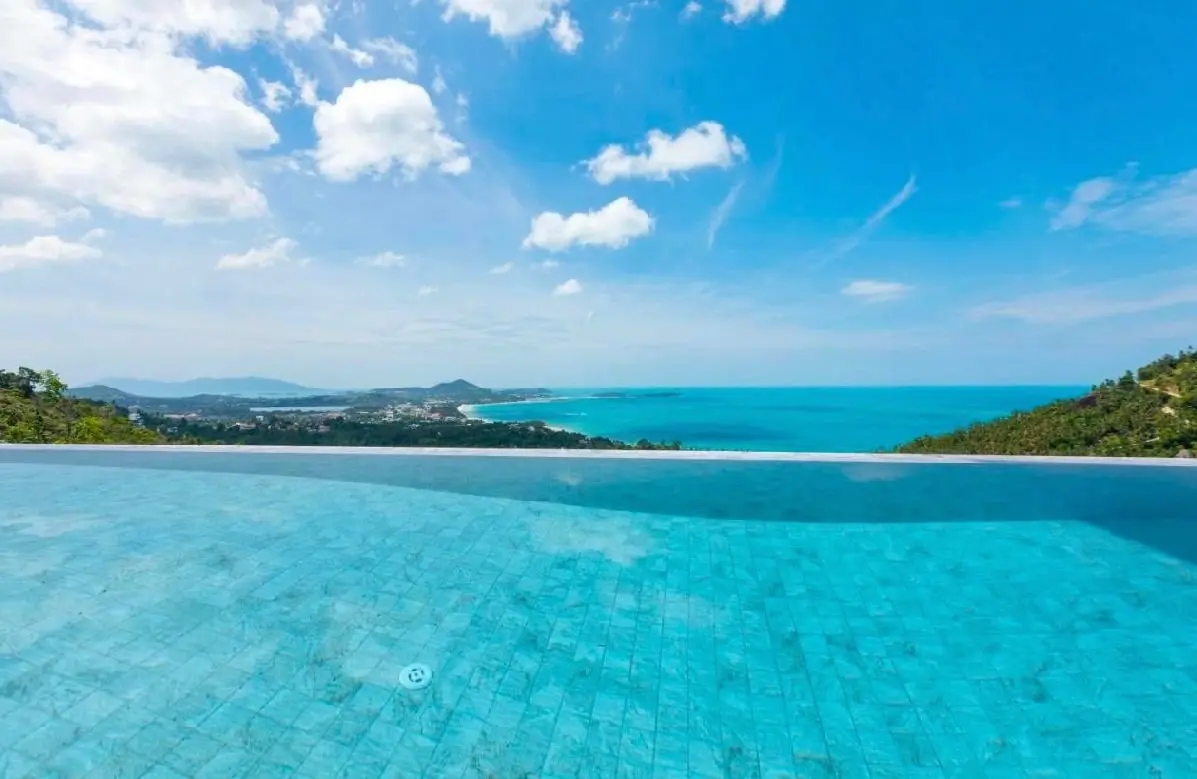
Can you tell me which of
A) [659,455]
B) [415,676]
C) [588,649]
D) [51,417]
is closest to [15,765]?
[415,676]

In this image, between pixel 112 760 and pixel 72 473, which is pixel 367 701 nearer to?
pixel 112 760

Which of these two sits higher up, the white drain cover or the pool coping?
the pool coping

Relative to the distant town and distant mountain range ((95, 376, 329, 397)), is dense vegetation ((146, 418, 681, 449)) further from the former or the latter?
distant mountain range ((95, 376, 329, 397))

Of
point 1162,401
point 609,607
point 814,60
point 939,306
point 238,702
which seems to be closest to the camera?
point 238,702

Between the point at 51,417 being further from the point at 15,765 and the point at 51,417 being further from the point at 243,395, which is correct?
the point at 243,395

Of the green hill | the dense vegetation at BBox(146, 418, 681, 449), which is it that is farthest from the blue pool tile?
the green hill

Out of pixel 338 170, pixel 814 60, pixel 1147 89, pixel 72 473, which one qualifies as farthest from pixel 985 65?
pixel 72 473
